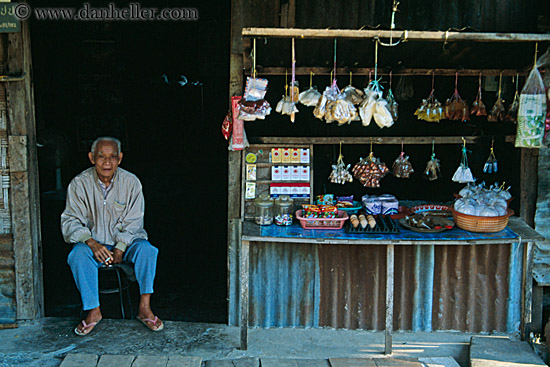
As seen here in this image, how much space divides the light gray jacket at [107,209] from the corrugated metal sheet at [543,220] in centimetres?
333

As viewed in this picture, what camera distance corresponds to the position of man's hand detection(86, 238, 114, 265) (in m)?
4.13


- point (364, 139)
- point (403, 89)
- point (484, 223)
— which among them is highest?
point (403, 89)

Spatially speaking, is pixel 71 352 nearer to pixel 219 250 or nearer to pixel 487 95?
pixel 219 250

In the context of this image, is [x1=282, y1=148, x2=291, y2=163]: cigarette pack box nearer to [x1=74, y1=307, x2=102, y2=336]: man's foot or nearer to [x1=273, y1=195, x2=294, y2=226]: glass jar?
[x1=273, y1=195, x2=294, y2=226]: glass jar

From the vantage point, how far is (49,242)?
22.6 ft

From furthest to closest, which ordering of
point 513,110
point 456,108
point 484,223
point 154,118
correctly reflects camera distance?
point 154,118
point 456,108
point 513,110
point 484,223

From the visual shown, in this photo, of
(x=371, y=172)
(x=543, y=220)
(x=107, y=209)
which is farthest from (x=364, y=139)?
(x=107, y=209)

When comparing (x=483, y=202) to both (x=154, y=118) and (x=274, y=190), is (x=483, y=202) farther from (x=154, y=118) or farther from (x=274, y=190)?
(x=154, y=118)

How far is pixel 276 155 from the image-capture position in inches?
176

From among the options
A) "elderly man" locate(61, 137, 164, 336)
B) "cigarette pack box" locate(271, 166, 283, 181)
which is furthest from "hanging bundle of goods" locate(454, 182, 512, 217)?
"elderly man" locate(61, 137, 164, 336)

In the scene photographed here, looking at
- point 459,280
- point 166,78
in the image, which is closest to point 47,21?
point 166,78

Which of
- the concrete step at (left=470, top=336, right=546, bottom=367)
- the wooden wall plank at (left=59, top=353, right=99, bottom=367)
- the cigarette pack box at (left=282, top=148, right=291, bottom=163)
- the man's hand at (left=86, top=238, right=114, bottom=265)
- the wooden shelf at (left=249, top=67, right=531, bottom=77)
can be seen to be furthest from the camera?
the cigarette pack box at (left=282, top=148, right=291, bottom=163)

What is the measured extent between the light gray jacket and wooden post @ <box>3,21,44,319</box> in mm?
360

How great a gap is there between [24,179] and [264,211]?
1991 mm
